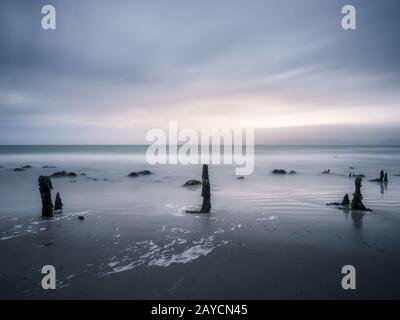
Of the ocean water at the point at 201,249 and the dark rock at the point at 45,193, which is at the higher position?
the dark rock at the point at 45,193

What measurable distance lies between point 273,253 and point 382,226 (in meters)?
8.15

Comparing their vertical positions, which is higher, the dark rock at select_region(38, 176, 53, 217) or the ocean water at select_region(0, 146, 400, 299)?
the dark rock at select_region(38, 176, 53, 217)

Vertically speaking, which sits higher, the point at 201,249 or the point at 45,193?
the point at 45,193

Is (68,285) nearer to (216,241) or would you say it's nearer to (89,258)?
(89,258)

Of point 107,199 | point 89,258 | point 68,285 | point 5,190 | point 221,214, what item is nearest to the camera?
point 68,285

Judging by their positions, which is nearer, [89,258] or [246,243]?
[89,258]

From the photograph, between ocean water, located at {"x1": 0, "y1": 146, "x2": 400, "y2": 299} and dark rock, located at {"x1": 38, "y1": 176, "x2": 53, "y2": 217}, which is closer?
ocean water, located at {"x1": 0, "y1": 146, "x2": 400, "y2": 299}

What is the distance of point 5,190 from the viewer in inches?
1167

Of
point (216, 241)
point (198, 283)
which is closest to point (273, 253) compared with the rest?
point (216, 241)

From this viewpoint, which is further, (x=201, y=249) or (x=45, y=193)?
(x=45, y=193)

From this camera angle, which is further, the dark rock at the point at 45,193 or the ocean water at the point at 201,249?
the dark rock at the point at 45,193
